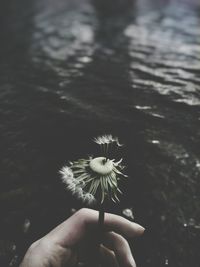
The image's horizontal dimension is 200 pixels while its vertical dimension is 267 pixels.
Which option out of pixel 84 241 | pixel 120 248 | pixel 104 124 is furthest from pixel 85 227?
pixel 104 124

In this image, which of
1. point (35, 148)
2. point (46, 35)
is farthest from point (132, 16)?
point (35, 148)

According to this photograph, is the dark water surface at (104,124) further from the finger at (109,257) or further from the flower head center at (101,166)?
the flower head center at (101,166)

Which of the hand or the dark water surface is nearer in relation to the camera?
the hand

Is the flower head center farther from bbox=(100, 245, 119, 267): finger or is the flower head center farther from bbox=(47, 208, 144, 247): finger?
bbox=(100, 245, 119, 267): finger

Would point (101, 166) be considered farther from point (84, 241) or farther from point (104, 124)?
point (104, 124)

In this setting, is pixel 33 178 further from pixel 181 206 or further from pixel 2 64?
pixel 2 64

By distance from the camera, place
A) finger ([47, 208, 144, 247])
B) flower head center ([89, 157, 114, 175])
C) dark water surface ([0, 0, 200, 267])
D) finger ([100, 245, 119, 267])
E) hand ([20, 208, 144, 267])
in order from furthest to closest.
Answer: dark water surface ([0, 0, 200, 267]) → finger ([100, 245, 119, 267]) → finger ([47, 208, 144, 247]) → hand ([20, 208, 144, 267]) → flower head center ([89, 157, 114, 175])

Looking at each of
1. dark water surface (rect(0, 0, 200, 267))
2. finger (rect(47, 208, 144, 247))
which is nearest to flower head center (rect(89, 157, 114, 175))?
finger (rect(47, 208, 144, 247))
